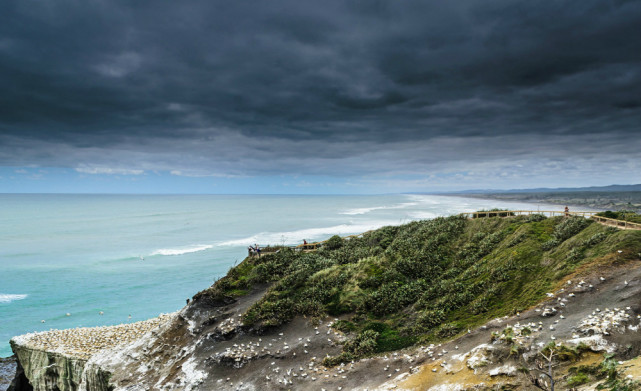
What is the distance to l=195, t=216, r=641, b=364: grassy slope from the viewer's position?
55.8 ft

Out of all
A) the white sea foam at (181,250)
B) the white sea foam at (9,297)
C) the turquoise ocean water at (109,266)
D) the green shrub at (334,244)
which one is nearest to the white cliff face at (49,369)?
the turquoise ocean water at (109,266)

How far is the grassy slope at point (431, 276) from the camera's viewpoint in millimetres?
17016

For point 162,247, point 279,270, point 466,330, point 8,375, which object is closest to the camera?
point 466,330

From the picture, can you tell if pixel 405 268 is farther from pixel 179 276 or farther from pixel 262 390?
pixel 179 276

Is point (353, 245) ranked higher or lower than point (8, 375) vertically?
higher

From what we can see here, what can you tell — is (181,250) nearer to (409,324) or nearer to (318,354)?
(318,354)

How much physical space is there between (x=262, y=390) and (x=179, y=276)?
48.2m

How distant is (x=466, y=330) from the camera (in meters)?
15.5

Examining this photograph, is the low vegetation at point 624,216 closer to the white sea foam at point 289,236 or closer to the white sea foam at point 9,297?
the white sea foam at point 289,236

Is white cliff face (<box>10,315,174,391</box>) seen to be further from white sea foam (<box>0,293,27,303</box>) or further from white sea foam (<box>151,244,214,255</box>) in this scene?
white sea foam (<box>151,244,214,255</box>)

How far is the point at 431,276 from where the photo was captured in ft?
75.6

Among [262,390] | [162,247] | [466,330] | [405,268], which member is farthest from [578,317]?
[162,247]

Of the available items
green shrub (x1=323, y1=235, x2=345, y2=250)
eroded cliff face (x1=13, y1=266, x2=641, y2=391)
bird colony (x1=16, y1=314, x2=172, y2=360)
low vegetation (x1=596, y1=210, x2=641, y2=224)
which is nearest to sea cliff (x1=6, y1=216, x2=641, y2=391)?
eroded cliff face (x1=13, y1=266, x2=641, y2=391)

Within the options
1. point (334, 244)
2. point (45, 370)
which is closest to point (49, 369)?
point (45, 370)
